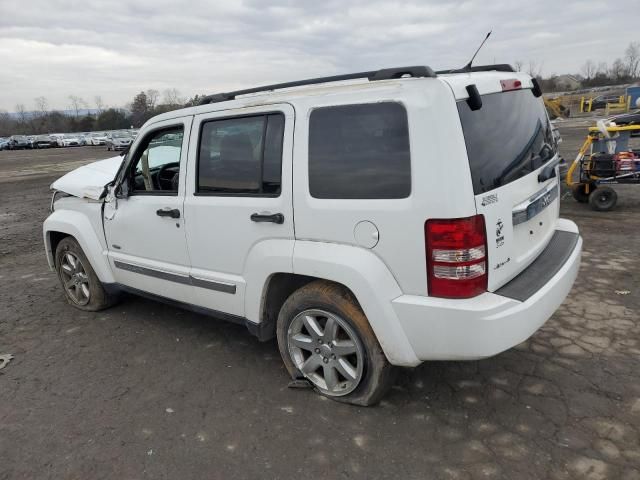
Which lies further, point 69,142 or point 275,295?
point 69,142

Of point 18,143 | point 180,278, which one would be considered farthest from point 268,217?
point 18,143

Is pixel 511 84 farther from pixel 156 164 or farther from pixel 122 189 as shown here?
pixel 122 189

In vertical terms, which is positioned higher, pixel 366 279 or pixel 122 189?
pixel 122 189

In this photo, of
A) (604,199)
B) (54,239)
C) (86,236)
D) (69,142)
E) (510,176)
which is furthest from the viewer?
(69,142)

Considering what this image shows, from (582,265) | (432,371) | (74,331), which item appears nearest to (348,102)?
(432,371)

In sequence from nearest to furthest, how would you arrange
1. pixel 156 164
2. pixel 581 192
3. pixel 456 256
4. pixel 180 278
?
pixel 456 256 < pixel 180 278 < pixel 156 164 < pixel 581 192

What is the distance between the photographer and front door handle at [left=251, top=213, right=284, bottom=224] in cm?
300

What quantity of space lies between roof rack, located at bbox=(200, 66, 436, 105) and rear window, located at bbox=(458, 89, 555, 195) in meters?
0.28

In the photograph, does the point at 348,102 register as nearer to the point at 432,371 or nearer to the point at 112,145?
the point at 432,371

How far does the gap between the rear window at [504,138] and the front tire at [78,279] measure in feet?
12.4

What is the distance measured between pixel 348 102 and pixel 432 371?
A: 6.41 feet

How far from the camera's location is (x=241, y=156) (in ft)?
10.8

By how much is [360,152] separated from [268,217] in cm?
72

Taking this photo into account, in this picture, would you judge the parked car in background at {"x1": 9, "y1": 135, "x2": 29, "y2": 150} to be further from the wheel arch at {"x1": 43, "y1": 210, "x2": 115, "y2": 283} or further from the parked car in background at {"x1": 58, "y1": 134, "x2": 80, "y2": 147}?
the wheel arch at {"x1": 43, "y1": 210, "x2": 115, "y2": 283}
